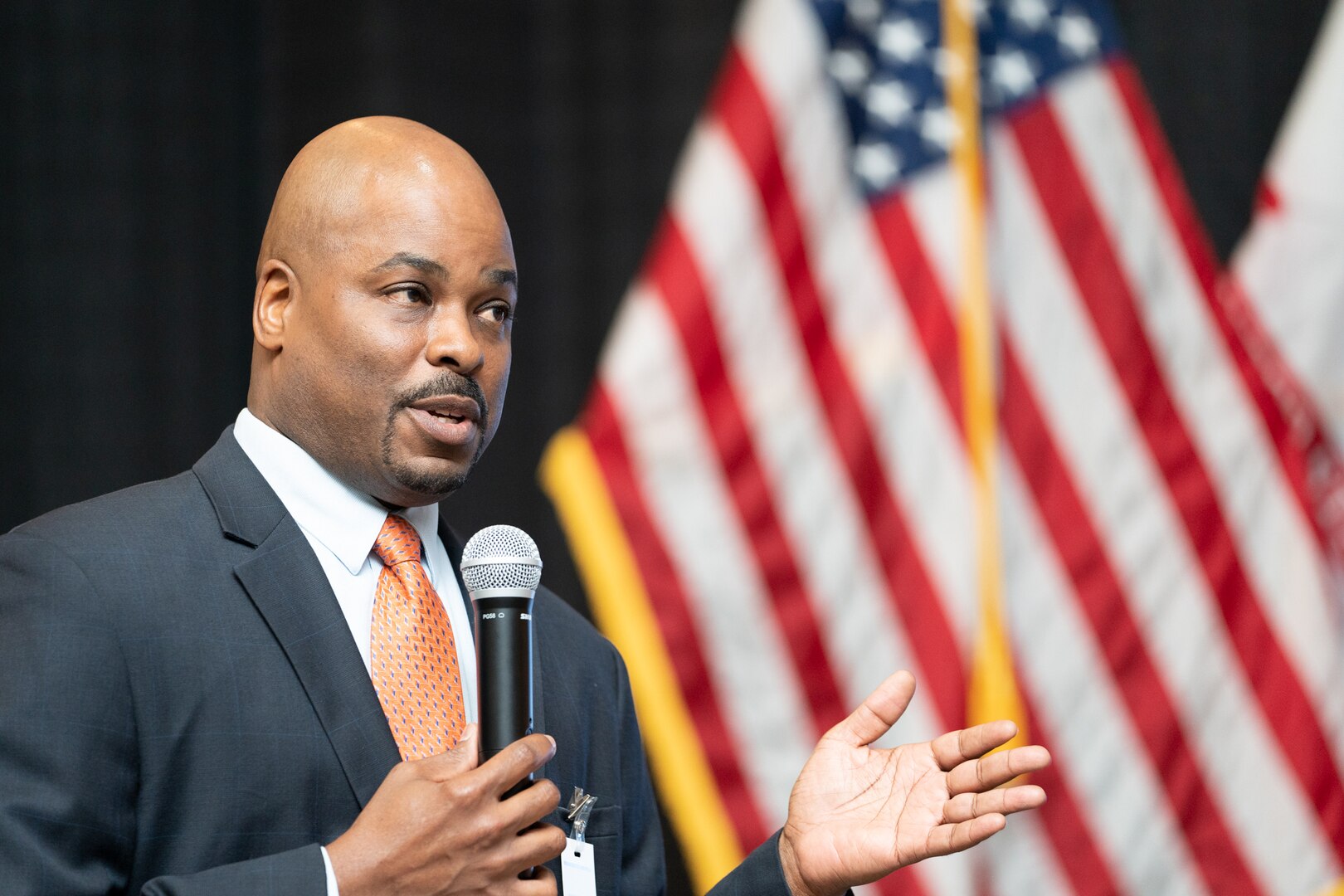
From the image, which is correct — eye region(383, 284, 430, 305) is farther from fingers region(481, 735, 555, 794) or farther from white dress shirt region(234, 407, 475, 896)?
fingers region(481, 735, 555, 794)

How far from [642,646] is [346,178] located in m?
1.90

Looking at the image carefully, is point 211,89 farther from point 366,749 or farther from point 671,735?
point 366,749

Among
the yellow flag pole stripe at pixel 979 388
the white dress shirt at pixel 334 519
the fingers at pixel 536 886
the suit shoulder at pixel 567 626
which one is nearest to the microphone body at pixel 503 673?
the fingers at pixel 536 886

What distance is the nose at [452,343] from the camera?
5.21 ft

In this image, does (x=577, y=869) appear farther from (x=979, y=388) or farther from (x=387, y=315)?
(x=979, y=388)

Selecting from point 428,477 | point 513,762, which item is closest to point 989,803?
point 513,762

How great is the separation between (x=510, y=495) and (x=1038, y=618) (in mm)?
1273

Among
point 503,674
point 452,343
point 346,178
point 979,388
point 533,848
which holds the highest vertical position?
point 346,178

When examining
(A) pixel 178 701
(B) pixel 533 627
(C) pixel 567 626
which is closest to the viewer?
(A) pixel 178 701

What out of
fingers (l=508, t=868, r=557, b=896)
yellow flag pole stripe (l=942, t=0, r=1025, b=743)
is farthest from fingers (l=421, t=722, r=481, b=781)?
yellow flag pole stripe (l=942, t=0, r=1025, b=743)

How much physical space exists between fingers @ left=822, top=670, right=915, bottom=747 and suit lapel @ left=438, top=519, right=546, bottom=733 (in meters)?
0.34

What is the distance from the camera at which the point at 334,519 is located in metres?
1.65

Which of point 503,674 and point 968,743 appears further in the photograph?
point 968,743

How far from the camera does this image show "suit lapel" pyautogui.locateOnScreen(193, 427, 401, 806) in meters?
1.49
